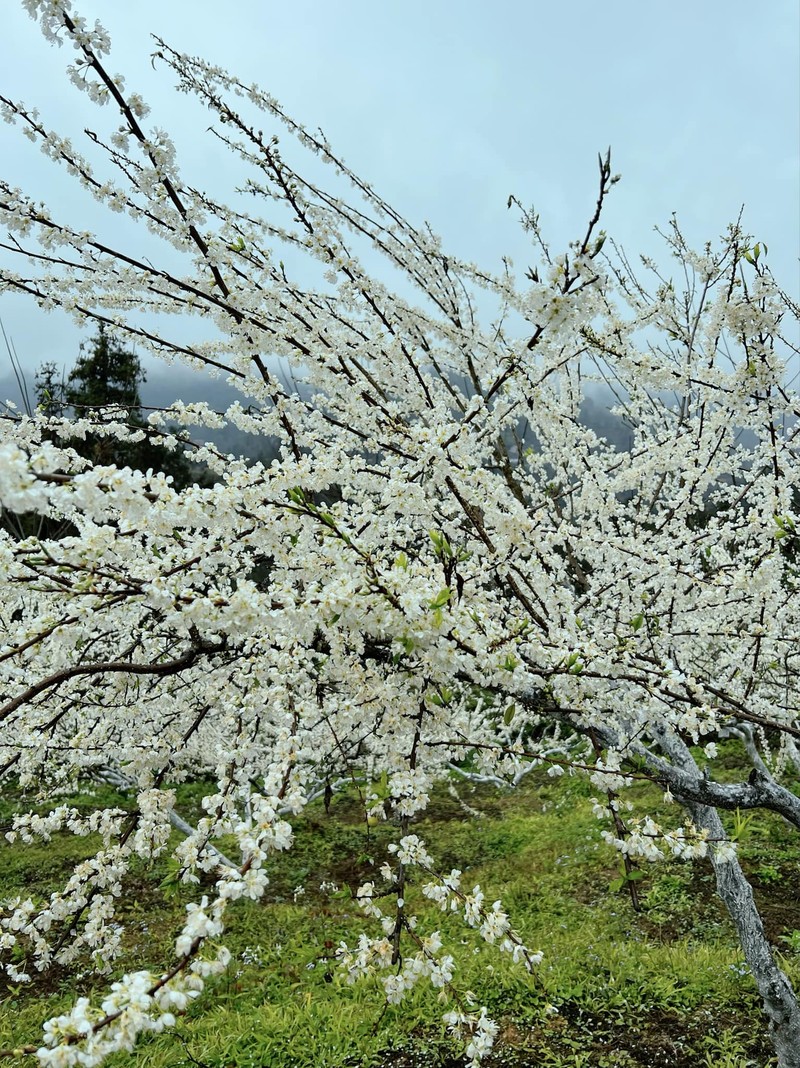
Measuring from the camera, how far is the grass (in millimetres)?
4363

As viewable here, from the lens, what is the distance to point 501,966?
5.16 metres

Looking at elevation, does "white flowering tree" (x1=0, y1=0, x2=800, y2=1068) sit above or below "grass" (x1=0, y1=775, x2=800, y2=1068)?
above

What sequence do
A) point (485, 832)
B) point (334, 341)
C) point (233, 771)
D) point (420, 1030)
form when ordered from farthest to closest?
point (485, 832), point (420, 1030), point (334, 341), point (233, 771)

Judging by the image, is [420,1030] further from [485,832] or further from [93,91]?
[93,91]

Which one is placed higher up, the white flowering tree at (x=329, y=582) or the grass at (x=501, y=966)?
the white flowering tree at (x=329, y=582)

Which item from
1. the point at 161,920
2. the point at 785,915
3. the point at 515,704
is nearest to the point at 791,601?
the point at 785,915

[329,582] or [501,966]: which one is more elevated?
[329,582]

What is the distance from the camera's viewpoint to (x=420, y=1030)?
4586mm

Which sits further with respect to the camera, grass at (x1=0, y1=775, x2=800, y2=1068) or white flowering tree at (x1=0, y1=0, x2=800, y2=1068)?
grass at (x1=0, y1=775, x2=800, y2=1068)

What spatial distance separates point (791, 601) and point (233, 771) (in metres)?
4.53

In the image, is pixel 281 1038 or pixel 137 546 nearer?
pixel 137 546

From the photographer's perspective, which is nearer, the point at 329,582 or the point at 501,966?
→ the point at 329,582

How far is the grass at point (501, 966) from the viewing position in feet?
14.3

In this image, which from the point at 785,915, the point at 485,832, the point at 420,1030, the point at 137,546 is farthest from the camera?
the point at 485,832
